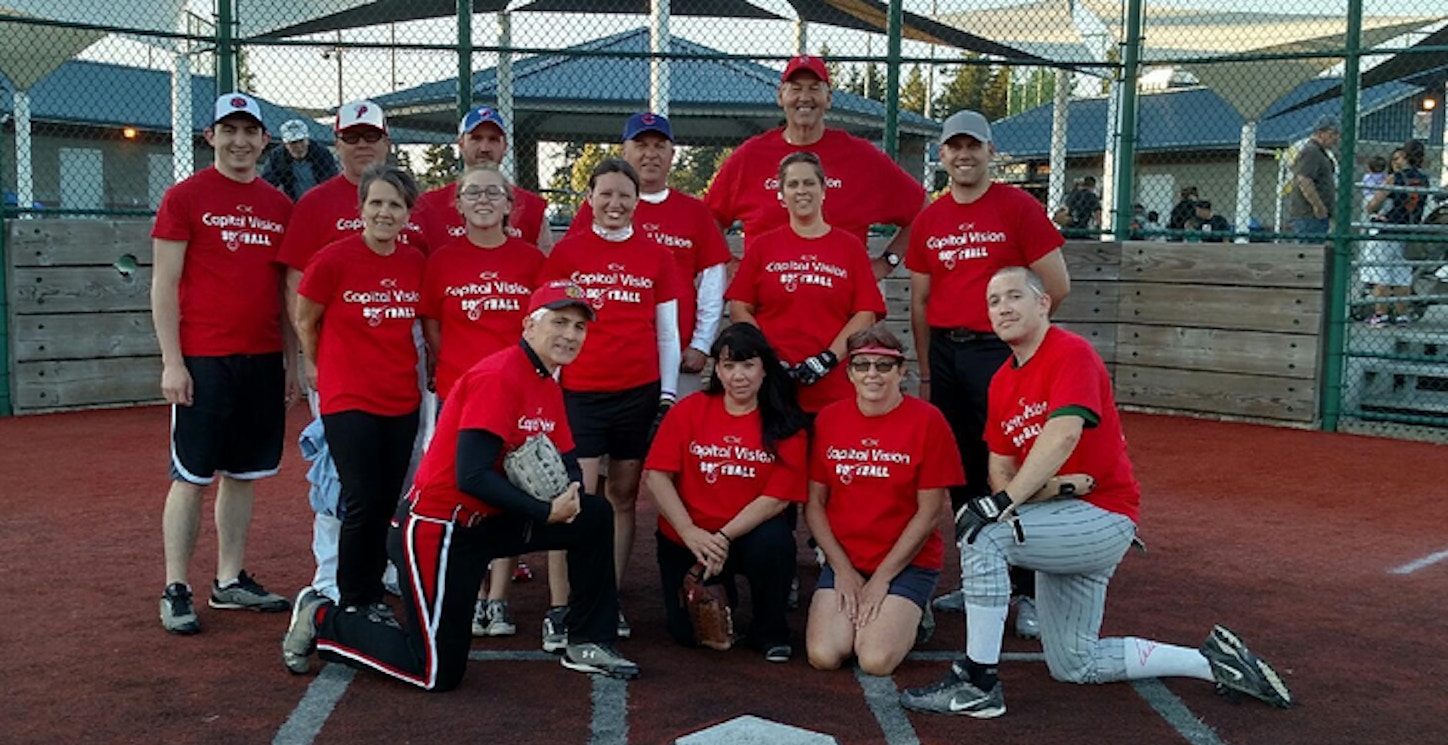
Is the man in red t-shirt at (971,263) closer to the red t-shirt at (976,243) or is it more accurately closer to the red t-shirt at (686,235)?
the red t-shirt at (976,243)

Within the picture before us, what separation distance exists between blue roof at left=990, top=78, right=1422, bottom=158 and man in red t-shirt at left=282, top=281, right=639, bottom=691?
19.7 m

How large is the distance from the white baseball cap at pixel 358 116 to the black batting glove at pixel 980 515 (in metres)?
2.78

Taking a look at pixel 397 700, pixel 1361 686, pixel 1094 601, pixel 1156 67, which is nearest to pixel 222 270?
pixel 397 700

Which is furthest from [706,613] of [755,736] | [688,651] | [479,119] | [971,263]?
[479,119]

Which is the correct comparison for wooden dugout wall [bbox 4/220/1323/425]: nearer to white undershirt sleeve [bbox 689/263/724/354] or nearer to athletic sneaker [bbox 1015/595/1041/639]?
white undershirt sleeve [bbox 689/263/724/354]

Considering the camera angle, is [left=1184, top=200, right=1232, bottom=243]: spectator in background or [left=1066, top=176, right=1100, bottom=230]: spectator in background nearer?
[left=1184, top=200, right=1232, bottom=243]: spectator in background

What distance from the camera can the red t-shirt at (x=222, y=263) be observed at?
508cm

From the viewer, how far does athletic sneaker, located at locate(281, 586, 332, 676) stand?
4.54 meters

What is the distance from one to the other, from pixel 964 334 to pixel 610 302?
1425 millimetres

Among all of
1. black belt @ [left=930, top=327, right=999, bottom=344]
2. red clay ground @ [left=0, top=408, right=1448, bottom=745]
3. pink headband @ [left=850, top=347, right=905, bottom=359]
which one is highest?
black belt @ [left=930, top=327, right=999, bottom=344]

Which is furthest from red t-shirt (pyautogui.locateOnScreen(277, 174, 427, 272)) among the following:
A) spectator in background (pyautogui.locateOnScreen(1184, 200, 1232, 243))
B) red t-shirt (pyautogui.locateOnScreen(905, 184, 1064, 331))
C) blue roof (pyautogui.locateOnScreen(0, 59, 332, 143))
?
blue roof (pyautogui.locateOnScreen(0, 59, 332, 143))

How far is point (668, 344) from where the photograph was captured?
17.4 ft

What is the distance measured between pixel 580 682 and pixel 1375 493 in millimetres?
5729

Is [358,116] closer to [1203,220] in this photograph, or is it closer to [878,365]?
[878,365]
